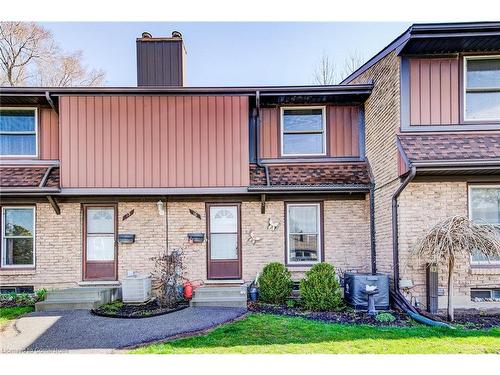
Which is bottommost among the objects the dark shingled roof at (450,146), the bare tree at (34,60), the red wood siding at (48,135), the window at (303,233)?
the window at (303,233)

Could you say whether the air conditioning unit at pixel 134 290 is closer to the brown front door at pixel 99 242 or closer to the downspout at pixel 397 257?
the brown front door at pixel 99 242

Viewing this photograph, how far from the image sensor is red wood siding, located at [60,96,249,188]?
9.49 metres

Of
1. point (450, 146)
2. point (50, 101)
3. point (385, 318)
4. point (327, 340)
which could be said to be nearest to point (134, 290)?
point (327, 340)

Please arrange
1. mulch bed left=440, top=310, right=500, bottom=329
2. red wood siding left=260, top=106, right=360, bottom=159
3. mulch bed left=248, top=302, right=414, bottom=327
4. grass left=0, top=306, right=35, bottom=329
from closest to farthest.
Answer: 1. mulch bed left=440, top=310, right=500, bottom=329
2. mulch bed left=248, top=302, right=414, bottom=327
3. grass left=0, top=306, right=35, bottom=329
4. red wood siding left=260, top=106, right=360, bottom=159

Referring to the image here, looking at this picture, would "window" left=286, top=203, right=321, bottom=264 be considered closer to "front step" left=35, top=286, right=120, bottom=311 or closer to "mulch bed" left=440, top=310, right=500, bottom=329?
"mulch bed" left=440, top=310, right=500, bottom=329

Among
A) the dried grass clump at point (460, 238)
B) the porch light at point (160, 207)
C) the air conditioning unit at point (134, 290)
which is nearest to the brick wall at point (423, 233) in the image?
the dried grass clump at point (460, 238)

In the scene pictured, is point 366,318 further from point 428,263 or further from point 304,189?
point 304,189

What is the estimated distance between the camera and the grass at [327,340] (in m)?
5.68

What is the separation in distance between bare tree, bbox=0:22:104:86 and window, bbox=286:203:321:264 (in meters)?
14.6

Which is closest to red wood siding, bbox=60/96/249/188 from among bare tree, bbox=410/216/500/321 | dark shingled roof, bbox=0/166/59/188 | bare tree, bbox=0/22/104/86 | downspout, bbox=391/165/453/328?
dark shingled roof, bbox=0/166/59/188

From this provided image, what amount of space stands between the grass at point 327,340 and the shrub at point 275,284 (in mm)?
1767

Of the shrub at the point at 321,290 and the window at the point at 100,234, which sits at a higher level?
the window at the point at 100,234

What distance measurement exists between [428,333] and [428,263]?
2041 millimetres

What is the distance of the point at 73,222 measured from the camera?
9891 millimetres
